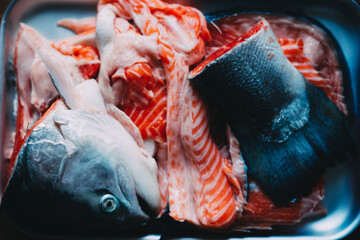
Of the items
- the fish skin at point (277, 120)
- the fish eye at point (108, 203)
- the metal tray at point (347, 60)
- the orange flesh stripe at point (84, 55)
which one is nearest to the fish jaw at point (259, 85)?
the fish skin at point (277, 120)

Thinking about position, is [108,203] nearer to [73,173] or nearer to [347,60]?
[73,173]

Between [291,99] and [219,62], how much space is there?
375 mm

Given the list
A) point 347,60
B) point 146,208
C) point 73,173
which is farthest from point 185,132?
point 347,60

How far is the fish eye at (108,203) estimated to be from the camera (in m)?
1.22

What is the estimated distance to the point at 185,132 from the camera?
1360 mm

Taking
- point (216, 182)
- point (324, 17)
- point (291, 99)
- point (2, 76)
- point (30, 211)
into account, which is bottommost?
point (30, 211)

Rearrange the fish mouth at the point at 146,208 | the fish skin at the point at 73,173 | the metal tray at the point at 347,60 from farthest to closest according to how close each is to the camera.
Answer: the metal tray at the point at 347,60, the fish mouth at the point at 146,208, the fish skin at the point at 73,173

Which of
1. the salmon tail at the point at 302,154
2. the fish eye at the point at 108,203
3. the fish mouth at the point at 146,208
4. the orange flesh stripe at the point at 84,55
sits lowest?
the fish mouth at the point at 146,208

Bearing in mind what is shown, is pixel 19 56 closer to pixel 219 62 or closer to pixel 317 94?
pixel 219 62

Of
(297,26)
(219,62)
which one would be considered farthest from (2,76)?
(297,26)

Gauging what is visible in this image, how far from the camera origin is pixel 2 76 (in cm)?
149

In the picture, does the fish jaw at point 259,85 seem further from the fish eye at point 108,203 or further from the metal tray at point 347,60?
the fish eye at point 108,203

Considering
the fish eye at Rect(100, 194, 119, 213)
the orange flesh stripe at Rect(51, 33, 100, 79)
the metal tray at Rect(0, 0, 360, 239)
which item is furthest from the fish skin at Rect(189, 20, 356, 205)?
the fish eye at Rect(100, 194, 119, 213)

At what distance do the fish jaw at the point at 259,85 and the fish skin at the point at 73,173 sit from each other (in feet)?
1.44
